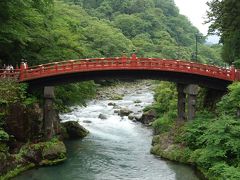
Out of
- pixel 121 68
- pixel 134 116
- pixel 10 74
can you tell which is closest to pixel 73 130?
pixel 121 68

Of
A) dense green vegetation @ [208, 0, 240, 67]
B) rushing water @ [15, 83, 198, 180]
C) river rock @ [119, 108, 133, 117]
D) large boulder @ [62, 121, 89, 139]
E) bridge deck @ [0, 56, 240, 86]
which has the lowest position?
rushing water @ [15, 83, 198, 180]

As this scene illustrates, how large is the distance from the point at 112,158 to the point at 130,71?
8202mm

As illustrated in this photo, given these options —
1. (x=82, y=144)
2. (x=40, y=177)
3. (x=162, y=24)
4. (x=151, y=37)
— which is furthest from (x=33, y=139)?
(x=162, y=24)

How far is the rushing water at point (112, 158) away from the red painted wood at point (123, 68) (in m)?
7.87

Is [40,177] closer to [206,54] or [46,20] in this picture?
[46,20]

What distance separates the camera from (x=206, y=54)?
13650cm

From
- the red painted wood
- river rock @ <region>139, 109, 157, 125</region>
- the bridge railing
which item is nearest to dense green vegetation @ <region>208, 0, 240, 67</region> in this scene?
the red painted wood

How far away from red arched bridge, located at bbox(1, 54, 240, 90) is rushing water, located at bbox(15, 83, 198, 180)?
713 cm

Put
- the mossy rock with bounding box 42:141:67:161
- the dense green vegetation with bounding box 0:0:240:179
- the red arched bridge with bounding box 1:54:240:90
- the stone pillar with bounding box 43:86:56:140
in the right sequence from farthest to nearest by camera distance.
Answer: the stone pillar with bounding box 43:86:56:140, the red arched bridge with bounding box 1:54:240:90, the mossy rock with bounding box 42:141:67:161, the dense green vegetation with bounding box 0:0:240:179

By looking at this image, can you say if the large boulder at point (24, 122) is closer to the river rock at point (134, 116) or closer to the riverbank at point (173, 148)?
the riverbank at point (173, 148)

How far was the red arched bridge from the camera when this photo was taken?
119 feet

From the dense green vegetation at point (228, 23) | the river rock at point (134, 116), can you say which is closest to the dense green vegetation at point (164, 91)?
the dense green vegetation at point (228, 23)

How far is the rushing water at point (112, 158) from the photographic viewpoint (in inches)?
1248

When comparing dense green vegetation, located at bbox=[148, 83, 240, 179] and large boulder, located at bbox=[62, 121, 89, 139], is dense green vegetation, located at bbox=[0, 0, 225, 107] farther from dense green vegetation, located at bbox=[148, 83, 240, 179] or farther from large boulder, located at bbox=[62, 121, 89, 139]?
dense green vegetation, located at bbox=[148, 83, 240, 179]
